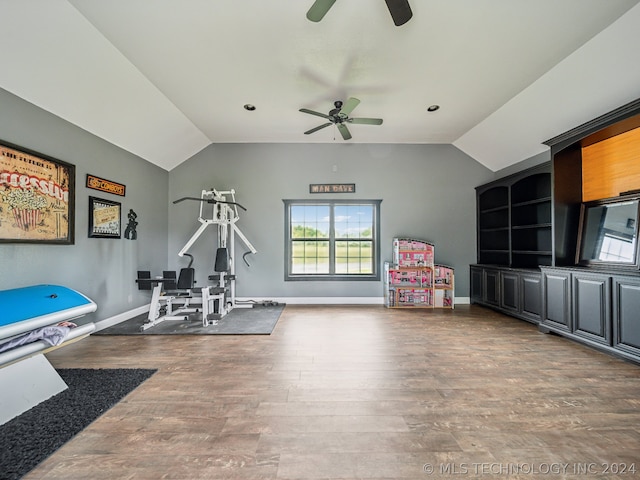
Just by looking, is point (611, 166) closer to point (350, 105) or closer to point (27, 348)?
point (350, 105)

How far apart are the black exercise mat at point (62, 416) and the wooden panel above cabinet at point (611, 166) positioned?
19.1 ft

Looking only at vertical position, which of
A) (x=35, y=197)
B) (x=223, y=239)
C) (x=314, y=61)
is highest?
(x=314, y=61)

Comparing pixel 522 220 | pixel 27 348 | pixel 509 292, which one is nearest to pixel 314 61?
pixel 27 348

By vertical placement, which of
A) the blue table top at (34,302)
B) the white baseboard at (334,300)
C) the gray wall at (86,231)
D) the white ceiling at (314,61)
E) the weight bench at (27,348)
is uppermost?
the white ceiling at (314,61)

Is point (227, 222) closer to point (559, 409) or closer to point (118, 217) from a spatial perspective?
point (118, 217)

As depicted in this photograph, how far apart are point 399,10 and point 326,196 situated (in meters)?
3.81

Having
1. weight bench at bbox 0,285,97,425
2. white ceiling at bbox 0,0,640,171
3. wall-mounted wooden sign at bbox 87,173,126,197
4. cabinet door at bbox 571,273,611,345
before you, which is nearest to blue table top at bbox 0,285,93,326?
weight bench at bbox 0,285,97,425

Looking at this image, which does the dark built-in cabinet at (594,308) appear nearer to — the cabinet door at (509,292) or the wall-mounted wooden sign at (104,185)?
the cabinet door at (509,292)

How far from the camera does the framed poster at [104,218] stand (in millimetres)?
→ 3711

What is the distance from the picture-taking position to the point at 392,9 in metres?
1.91

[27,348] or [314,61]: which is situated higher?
[314,61]

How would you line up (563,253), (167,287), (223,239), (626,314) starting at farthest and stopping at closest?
(223,239) < (167,287) < (563,253) < (626,314)

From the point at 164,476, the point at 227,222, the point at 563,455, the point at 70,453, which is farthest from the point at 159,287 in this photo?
the point at 563,455

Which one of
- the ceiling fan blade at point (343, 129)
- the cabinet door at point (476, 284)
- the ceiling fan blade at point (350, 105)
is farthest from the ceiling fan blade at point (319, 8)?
the cabinet door at point (476, 284)
